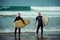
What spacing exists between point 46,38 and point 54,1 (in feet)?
3.41

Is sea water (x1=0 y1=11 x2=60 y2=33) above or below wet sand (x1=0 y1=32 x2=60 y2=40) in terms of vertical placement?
above

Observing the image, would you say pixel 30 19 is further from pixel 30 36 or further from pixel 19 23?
pixel 30 36

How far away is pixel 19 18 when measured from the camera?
214 inches

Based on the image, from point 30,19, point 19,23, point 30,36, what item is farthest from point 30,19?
point 30,36

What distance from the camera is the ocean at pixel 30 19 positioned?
17.8 feet

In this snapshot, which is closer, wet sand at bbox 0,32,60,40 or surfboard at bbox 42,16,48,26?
wet sand at bbox 0,32,60,40

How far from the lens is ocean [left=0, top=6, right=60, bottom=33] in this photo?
17.8 ft

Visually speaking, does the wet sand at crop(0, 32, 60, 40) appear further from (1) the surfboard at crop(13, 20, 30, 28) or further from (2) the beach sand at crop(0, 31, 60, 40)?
(1) the surfboard at crop(13, 20, 30, 28)

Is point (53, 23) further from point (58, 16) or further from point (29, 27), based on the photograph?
point (29, 27)

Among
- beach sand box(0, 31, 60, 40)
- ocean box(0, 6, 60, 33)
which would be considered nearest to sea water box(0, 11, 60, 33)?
ocean box(0, 6, 60, 33)

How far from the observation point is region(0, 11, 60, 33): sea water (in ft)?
17.8

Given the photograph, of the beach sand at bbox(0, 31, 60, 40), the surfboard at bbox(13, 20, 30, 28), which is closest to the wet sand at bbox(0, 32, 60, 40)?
the beach sand at bbox(0, 31, 60, 40)

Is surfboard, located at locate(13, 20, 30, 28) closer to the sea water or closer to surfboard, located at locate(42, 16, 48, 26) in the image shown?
the sea water

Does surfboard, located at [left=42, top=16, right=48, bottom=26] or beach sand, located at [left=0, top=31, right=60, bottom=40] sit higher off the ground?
surfboard, located at [left=42, top=16, right=48, bottom=26]
